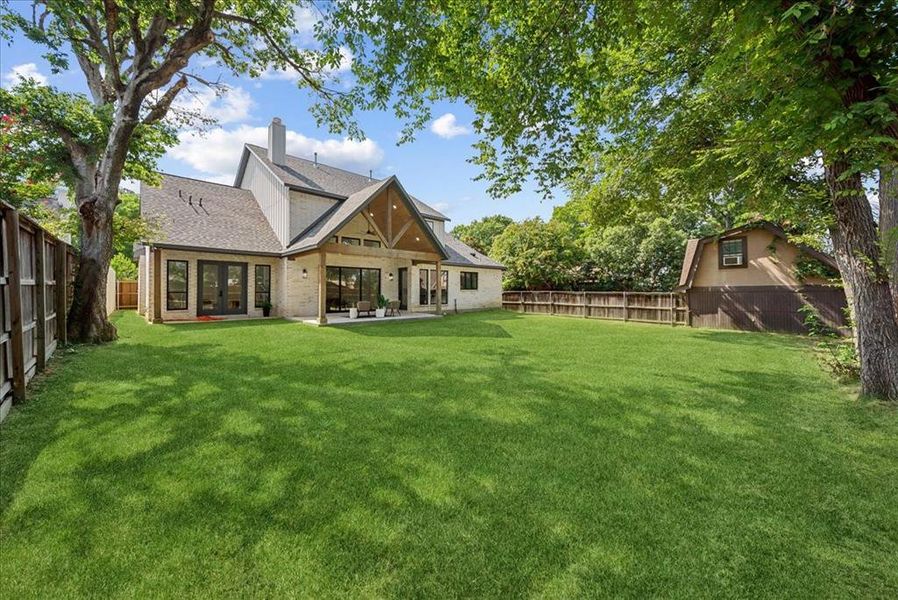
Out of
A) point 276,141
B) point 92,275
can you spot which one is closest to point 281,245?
point 276,141

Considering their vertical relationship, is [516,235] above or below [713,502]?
above

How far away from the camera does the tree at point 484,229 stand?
46531mm

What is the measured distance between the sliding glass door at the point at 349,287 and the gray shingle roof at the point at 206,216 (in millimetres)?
2638

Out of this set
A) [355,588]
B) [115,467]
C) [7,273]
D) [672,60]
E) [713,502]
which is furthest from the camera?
[672,60]

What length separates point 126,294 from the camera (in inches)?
807

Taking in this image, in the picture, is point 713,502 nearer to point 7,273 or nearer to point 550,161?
point 550,161

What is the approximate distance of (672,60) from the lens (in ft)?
24.2

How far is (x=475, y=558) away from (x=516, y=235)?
75.0 ft

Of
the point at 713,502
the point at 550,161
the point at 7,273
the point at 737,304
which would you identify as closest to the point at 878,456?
the point at 713,502

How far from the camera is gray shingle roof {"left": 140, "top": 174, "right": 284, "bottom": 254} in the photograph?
14430 mm

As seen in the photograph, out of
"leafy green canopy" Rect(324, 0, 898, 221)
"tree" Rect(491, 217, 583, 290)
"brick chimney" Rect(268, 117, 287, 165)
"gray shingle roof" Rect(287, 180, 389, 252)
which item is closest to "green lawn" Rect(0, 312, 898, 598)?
"leafy green canopy" Rect(324, 0, 898, 221)

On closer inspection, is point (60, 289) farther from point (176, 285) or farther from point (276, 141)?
point (276, 141)

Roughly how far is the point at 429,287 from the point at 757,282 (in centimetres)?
1437

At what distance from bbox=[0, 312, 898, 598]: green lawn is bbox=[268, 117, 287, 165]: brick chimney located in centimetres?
1514
